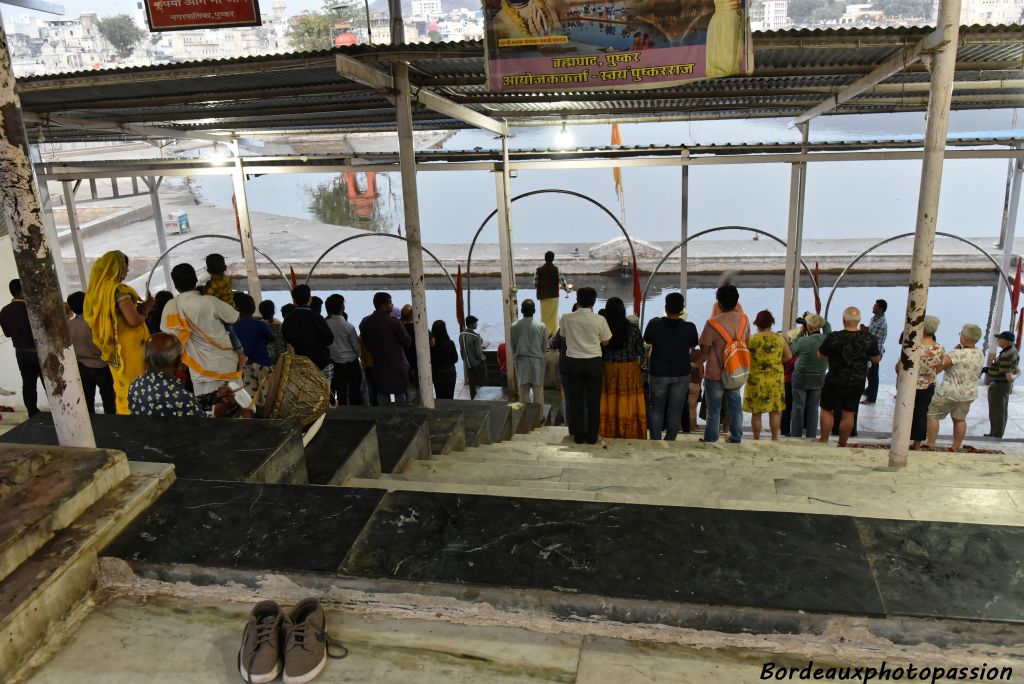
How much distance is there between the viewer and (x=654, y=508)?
249 cm

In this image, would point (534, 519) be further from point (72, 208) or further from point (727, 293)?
point (72, 208)

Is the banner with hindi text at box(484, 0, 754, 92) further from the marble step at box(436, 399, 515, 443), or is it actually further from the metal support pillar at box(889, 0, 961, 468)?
the marble step at box(436, 399, 515, 443)

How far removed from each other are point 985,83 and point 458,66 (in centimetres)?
467

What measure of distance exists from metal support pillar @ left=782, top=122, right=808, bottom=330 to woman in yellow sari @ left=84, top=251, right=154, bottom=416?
21.3 ft

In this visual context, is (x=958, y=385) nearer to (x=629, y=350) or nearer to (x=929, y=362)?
(x=929, y=362)

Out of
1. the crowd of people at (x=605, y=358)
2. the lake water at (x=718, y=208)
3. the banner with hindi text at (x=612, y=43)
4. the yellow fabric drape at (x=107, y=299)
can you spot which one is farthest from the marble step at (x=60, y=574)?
the lake water at (x=718, y=208)

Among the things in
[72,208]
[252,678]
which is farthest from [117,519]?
[72,208]

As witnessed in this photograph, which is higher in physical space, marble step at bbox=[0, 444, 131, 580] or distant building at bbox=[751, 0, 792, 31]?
distant building at bbox=[751, 0, 792, 31]

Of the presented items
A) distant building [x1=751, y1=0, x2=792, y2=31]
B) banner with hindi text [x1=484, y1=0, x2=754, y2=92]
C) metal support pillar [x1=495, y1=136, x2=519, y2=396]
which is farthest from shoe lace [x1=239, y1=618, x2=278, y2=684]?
metal support pillar [x1=495, y1=136, x2=519, y2=396]

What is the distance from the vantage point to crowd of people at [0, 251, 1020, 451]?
4.33 meters

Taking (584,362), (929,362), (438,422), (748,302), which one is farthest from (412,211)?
(748,302)

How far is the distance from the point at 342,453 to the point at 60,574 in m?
1.49

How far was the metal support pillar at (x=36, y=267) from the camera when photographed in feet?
7.41

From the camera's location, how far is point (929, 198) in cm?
411
